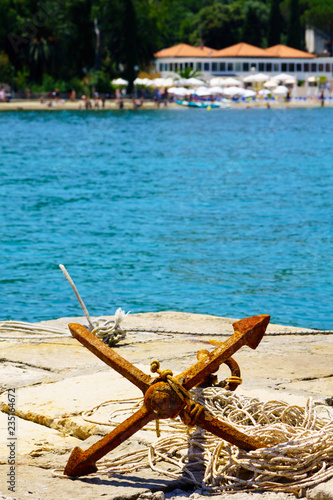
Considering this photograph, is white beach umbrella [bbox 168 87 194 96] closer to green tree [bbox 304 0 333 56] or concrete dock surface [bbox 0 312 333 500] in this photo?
green tree [bbox 304 0 333 56]

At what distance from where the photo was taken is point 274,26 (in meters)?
103

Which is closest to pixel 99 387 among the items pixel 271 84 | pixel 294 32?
pixel 271 84

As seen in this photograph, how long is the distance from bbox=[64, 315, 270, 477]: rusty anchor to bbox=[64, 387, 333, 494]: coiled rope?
Answer: 10cm

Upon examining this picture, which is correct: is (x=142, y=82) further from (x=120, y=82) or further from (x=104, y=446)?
(x=104, y=446)

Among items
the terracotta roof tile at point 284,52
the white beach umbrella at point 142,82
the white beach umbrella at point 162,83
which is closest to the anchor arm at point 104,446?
the white beach umbrella at point 162,83

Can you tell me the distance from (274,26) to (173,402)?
104753 millimetres

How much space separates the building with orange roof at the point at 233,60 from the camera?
9394 centimetres

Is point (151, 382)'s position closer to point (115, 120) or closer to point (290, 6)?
point (115, 120)

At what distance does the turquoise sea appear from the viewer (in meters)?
11.0

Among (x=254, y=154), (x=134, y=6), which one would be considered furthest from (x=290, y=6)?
(x=254, y=154)

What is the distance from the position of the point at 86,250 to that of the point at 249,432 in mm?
11434

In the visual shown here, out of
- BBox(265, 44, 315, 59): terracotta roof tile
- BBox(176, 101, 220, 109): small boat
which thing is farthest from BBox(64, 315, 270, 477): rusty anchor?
BBox(265, 44, 315, 59): terracotta roof tile

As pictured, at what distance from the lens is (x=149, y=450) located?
11.9 feet

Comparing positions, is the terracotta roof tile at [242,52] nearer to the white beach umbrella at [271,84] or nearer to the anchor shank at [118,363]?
the white beach umbrella at [271,84]
